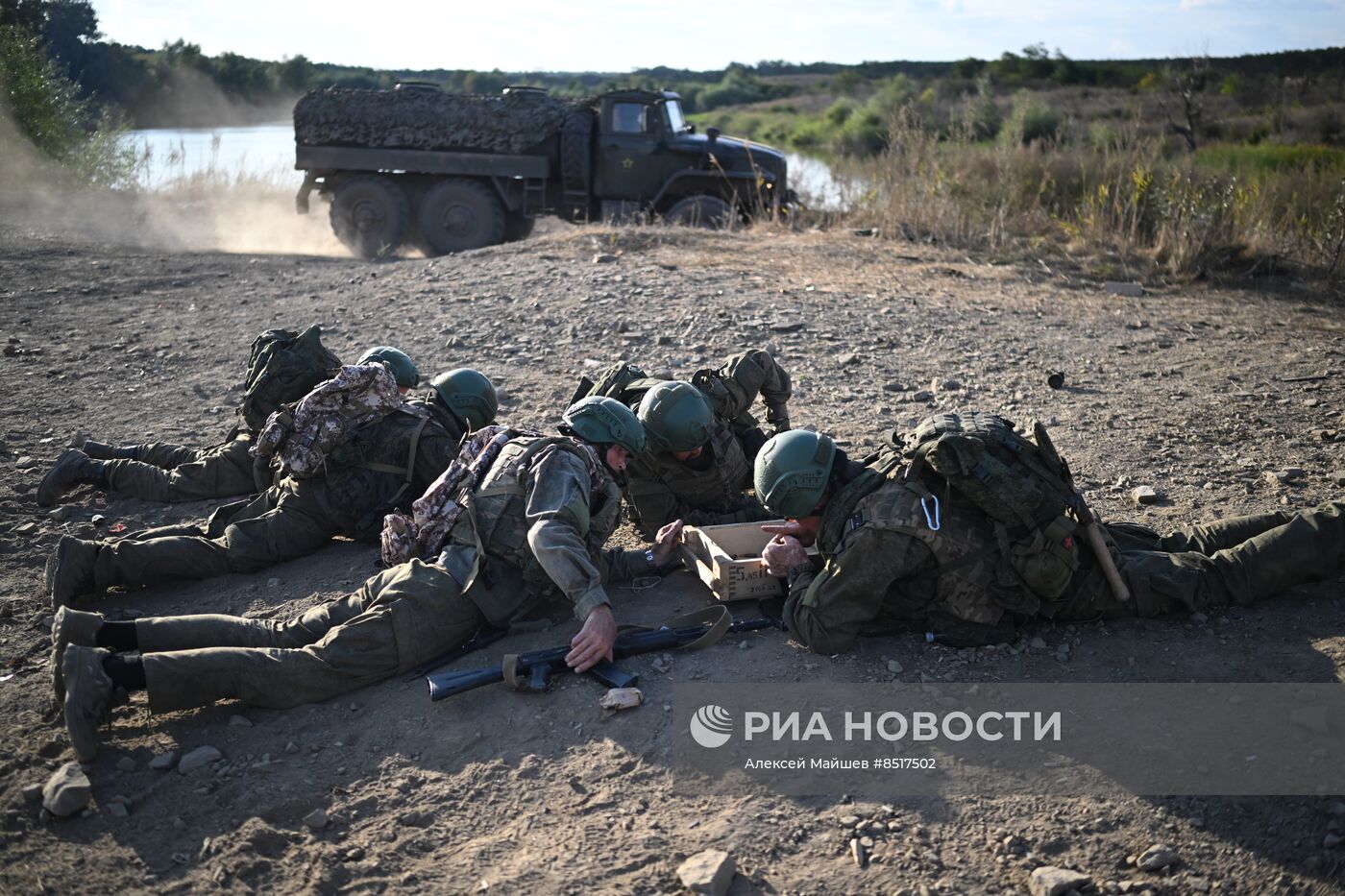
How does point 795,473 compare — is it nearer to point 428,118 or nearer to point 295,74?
point 428,118

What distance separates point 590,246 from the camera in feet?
35.0

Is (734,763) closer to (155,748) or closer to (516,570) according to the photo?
(516,570)

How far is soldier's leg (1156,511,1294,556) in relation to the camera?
393 centimetres

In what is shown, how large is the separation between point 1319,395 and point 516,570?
493 cm

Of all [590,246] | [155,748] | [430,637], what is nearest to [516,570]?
[430,637]

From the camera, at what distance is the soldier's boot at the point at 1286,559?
3.69 m

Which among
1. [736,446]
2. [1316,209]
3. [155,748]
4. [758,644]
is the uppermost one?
[1316,209]

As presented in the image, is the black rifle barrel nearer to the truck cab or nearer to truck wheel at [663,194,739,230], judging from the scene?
truck wheel at [663,194,739,230]

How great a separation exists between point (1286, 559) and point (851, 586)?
5.17 feet

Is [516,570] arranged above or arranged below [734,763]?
above

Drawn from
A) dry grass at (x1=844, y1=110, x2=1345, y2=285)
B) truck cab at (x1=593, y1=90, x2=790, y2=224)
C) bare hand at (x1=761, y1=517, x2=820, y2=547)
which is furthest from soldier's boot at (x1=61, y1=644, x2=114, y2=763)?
truck cab at (x1=593, y1=90, x2=790, y2=224)

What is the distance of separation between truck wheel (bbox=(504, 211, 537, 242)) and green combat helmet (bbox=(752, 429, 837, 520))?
37.2 ft

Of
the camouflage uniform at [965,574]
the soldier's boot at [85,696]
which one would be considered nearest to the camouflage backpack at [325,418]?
the soldier's boot at [85,696]

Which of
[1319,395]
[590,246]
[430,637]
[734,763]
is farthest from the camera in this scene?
[590,246]
